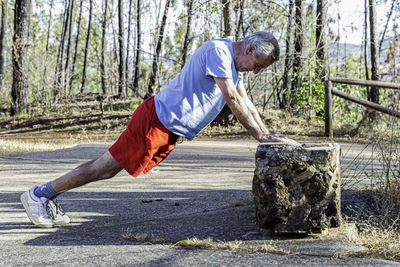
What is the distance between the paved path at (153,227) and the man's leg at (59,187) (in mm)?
113

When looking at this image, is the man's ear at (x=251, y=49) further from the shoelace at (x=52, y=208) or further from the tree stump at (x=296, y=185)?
the shoelace at (x=52, y=208)

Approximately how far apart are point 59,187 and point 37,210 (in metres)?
0.25

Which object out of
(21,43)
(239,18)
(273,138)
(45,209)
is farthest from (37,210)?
(21,43)

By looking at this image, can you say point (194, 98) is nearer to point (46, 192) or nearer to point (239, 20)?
point (46, 192)

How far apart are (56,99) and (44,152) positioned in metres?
11.1

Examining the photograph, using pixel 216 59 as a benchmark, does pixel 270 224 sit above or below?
below

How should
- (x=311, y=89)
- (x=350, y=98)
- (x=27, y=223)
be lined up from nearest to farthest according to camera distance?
1. (x=27, y=223)
2. (x=350, y=98)
3. (x=311, y=89)

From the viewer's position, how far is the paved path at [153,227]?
3039 mm

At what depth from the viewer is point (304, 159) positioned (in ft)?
11.0

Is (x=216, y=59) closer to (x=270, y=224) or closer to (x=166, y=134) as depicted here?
(x=166, y=134)

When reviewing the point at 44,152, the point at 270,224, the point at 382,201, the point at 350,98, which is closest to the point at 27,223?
the point at 270,224

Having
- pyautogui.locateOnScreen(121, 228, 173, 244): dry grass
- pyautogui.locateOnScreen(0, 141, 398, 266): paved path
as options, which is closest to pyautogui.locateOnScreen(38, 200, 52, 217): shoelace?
pyautogui.locateOnScreen(0, 141, 398, 266): paved path

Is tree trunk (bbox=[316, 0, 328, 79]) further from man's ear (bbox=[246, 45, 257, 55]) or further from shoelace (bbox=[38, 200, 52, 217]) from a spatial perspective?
shoelace (bbox=[38, 200, 52, 217])

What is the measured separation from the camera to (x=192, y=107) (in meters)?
3.55
